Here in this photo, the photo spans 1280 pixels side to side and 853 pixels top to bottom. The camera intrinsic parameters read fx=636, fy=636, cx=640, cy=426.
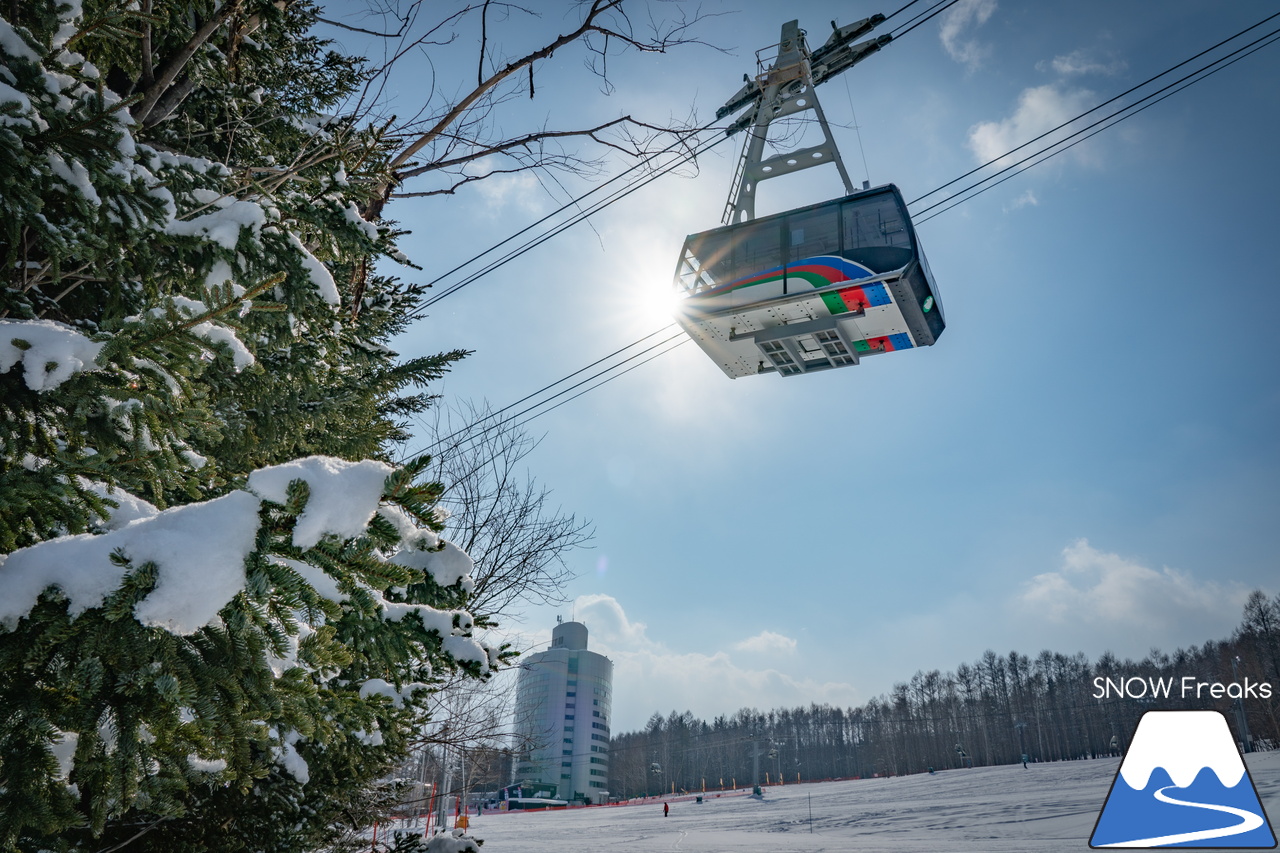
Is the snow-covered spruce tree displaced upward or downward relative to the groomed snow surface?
upward

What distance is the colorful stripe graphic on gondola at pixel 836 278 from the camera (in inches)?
336

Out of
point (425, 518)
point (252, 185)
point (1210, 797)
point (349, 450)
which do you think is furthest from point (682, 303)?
point (425, 518)

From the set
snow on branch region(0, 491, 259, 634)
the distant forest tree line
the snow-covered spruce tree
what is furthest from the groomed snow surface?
the distant forest tree line

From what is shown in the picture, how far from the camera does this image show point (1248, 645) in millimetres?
62844

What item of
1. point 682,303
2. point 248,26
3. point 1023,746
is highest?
point 682,303

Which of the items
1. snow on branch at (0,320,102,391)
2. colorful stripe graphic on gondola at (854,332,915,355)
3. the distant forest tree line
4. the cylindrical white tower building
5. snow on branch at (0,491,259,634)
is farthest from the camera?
the cylindrical white tower building

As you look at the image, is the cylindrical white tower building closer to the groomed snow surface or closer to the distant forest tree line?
the distant forest tree line

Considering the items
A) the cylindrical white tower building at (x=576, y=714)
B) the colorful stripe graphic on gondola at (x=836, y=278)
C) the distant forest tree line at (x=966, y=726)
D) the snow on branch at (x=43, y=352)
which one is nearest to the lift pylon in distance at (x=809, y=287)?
the colorful stripe graphic on gondola at (x=836, y=278)

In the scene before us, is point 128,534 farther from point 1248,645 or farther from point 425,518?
point 1248,645

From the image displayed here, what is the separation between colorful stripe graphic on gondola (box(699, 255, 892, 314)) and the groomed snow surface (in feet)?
49.5

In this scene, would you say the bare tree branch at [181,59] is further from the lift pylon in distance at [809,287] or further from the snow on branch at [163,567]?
the lift pylon in distance at [809,287]

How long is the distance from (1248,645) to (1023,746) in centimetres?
2428

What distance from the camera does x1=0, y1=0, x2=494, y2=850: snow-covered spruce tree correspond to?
1.43 meters

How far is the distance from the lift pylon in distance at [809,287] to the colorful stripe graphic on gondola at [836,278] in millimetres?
14
